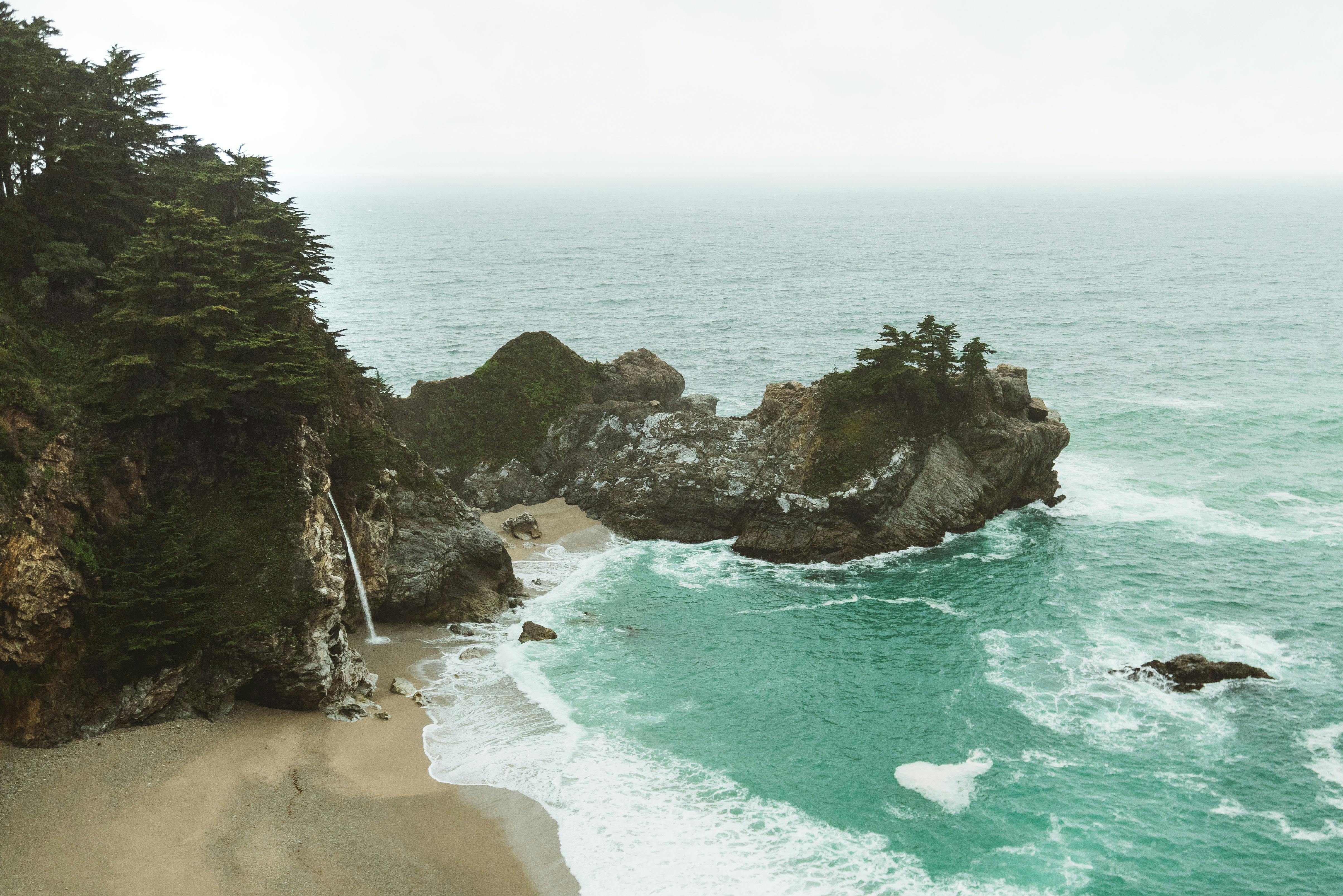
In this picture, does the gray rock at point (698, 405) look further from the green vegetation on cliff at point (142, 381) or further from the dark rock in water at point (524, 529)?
the green vegetation on cliff at point (142, 381)

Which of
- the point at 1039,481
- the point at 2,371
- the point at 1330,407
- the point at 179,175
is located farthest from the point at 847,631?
→ the point at 1330,407

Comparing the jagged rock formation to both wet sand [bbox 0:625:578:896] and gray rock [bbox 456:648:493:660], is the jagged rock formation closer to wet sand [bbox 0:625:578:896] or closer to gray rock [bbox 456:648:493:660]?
gray rock [bbox 456:648:493:660]

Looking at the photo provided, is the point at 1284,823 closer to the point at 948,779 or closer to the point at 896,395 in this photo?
the point at 948,779

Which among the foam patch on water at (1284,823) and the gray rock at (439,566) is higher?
the gray rock at (439,566)

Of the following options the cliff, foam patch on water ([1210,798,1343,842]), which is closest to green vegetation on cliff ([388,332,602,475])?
the cliff

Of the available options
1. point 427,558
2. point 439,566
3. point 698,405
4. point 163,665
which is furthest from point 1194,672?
→ point 163,665

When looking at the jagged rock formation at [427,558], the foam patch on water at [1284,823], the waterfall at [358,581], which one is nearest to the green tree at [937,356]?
the jagged rock formation at [427,558]
